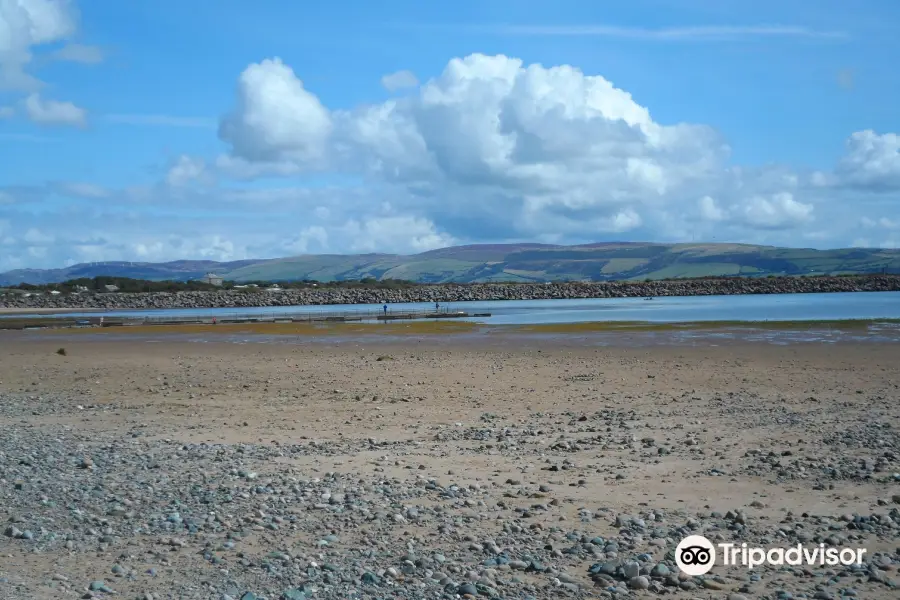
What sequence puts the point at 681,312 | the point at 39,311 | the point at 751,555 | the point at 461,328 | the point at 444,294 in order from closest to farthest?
1. the point at 751,555
2. the point at 461,328
3. the point at 681,312
4. the point at 39,311
5. the point at 444,294

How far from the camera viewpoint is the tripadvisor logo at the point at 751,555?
25.2 feet

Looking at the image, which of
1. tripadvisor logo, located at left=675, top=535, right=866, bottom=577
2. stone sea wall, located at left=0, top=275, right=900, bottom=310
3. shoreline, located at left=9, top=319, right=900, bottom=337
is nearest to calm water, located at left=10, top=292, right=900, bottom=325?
shoreline, located at left=9, top=319, right=900, bottom=337

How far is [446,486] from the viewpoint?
10.4 m

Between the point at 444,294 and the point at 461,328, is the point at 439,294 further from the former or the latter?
the point at 461,328

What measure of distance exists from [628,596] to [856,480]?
5.00 meters

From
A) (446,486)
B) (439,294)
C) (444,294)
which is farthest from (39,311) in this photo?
(446,486)

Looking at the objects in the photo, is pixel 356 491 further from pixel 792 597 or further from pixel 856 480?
pixel 856 480

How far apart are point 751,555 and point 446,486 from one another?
12.6 feet

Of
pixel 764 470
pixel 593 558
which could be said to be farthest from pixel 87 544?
pixel 764 470

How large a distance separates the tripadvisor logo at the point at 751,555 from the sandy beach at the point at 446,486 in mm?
155

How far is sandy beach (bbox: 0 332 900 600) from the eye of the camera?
7.36 metres

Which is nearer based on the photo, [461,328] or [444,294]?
[461,328]

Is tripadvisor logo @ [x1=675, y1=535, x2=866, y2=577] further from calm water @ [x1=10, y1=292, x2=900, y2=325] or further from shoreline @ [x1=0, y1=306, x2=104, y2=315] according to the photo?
shoreline @ [x1=0, y1=306, x2=104, y2=315]

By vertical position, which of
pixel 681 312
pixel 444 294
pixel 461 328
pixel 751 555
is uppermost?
pixel 444 294
